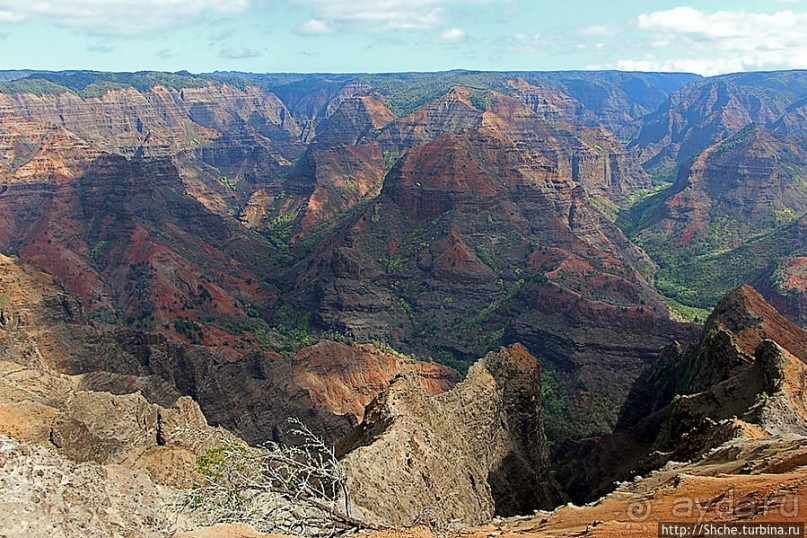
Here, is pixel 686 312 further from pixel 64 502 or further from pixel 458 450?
pixel 64 502

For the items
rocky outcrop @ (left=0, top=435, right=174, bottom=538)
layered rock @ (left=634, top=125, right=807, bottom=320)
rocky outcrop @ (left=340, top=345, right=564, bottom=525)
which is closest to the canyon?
rocky outcrop @ (left=340, top=345, right=564, bottom=525)

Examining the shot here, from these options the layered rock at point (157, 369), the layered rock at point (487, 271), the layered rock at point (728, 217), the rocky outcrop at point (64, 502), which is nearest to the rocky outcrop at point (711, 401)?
the layered rock at point (487, 271)

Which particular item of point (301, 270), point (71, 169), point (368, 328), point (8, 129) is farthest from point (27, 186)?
point (368, 328)

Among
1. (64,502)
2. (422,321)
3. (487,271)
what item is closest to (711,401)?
(64,502)

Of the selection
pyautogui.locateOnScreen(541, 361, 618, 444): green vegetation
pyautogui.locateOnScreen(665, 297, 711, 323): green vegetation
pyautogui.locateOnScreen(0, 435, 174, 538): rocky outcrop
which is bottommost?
pyautogui.locateOnScreen(541, 361, 618, 444): green vegetation

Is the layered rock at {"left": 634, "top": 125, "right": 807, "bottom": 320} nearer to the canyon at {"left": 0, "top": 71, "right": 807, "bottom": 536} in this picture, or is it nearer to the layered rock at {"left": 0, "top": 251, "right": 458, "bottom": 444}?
the canyon at {"left": 0, "top": 71, "right": 807, "bottom": 536}

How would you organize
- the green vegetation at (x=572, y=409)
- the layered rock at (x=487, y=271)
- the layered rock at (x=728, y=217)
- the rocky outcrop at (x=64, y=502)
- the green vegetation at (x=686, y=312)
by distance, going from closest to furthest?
the rocky outcrop at (x=64, y=502) → the green vegetation at (x=572, y=409) → the layered rock at (x=487, y=271) → the green vegetation at (x=686, y=312) → the layered rock at (x=728, y=217)

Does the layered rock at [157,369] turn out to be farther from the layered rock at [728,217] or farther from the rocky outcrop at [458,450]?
the layered rock at [728,217]

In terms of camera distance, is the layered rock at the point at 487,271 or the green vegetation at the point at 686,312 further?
the green vegetation at the point at 686,312

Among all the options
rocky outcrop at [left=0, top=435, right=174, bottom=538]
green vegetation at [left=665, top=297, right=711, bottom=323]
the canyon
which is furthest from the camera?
green vegetation at [left=665, top=297, right=711, bottom=323]
